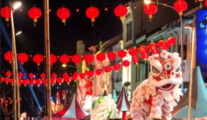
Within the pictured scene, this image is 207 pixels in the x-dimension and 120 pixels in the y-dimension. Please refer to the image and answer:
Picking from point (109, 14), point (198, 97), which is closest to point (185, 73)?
point (198, 97)

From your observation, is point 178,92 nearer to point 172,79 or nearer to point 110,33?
point 172,79

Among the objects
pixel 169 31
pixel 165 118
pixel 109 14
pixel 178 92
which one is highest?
pixel 109 14

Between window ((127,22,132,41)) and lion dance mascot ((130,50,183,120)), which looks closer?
lion dance mascot ((130,50,183,120))

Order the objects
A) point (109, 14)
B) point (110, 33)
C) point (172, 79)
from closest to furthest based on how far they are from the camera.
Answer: point (172, 79)
point (109, 14)
point (110, 33)

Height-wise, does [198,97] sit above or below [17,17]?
below

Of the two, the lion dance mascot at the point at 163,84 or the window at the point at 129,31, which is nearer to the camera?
the lion dance mascot at the point at 163,84

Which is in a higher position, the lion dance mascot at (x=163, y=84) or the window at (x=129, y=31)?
the window at (x=129, y=31)

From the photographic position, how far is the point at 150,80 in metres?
5.59

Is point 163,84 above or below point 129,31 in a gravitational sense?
below

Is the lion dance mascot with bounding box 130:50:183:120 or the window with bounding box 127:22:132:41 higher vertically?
the window with bounding box 127:22:132:41

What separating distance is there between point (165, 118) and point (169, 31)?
10587 millimetres

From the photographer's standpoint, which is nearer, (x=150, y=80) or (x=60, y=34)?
(x=150, y=80)

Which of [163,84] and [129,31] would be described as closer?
[163,84]

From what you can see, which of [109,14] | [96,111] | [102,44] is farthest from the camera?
[102,44]
